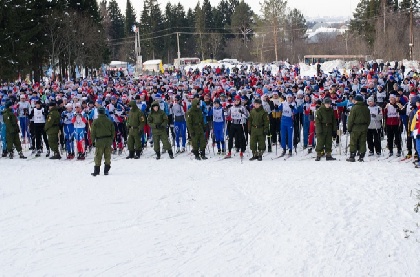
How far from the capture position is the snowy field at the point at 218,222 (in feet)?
23.1

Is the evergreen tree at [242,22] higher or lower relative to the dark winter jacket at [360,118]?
higher

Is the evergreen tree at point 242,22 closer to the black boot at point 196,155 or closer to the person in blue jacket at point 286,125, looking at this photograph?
the person in blue jacket at point 286,125

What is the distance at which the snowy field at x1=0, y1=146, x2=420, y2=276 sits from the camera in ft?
23.1

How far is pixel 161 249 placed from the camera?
770cm

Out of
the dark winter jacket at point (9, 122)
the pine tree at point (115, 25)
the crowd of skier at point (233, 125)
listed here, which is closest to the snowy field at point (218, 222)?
the crowd of skier at point (233, 125)

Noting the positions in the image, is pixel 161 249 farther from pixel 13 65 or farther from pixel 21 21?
pixel 21 21

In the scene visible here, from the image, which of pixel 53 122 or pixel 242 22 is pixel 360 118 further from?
pixel 242 22

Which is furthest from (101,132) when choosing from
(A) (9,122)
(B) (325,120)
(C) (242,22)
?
(C) (242,22)

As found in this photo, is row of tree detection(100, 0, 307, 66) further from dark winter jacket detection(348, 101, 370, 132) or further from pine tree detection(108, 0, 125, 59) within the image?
dark winter jacket detection(348, 101, 370, 132)

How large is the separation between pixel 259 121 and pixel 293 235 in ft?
24.3

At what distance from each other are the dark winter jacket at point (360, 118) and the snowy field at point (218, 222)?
1.18 meters

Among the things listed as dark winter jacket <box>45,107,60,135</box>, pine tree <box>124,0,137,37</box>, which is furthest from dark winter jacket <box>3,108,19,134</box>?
pine tree <box>124,0,137,37</box>

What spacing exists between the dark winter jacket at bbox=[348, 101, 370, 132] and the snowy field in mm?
1176

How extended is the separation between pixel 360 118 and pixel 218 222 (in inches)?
261
